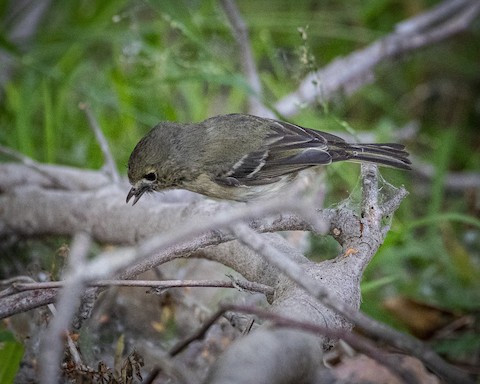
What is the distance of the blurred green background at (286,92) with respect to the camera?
363 centimetres

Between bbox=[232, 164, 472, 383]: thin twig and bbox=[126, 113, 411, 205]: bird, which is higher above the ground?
bbox=[126, 113, 411, 205]: bird

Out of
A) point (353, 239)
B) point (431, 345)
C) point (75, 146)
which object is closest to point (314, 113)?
point (75, 146)

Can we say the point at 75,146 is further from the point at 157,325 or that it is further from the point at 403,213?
the point at 403,213

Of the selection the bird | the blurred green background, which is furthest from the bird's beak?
the blurred green background

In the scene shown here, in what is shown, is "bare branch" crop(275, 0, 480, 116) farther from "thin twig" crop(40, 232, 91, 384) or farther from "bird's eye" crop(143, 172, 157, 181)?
"thin twig" crop(40, 232, 91, 384)

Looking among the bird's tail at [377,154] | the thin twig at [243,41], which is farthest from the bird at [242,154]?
the thin twig at [243,41]

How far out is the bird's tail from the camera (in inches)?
121

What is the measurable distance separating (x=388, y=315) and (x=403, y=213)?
3.78ft

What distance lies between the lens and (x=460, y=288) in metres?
3.54

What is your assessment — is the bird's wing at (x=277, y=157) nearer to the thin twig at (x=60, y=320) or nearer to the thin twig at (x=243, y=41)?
the thin twig at (x=243, y=41)

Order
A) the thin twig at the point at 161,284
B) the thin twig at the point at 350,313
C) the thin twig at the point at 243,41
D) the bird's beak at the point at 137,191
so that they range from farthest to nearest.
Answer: the thin twig at the point at 243,41, the bird's beak at the point at 137,191, the thin twig at the point at 161,284, the thin twig at the point at 350,313

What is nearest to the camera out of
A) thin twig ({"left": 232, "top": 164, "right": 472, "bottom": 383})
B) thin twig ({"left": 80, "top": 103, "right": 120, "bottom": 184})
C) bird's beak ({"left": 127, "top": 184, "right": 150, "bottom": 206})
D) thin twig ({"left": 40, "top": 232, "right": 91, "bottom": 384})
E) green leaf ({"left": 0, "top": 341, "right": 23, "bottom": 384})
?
thin twig ({"left": 40, "top": 232, "right": 91, "bottom": 384})

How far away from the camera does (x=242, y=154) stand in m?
3.27

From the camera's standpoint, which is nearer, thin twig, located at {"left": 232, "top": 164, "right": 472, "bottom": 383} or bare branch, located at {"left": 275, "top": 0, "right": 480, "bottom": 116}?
thin twig, located at {"left": 232, "top": 164, "right": 472, "bottom": 383}
